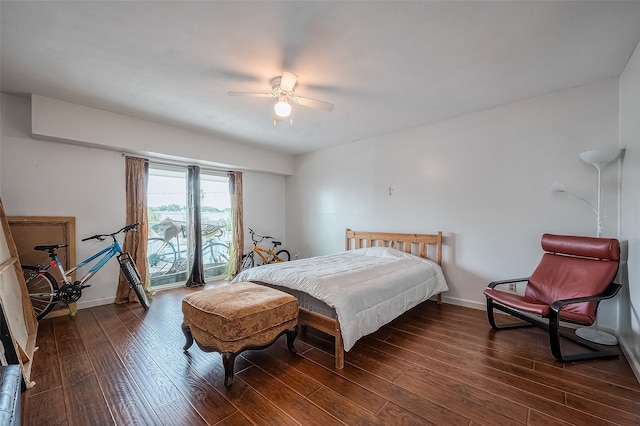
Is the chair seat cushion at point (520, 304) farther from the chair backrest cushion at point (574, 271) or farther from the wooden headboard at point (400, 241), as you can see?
the wooden headboard at point (400, 241)

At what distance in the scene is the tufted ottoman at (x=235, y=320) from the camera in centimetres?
195

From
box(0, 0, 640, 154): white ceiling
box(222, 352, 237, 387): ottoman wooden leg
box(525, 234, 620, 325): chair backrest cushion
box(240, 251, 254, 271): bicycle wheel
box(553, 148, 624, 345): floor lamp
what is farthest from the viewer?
box(240, 251, 254, 271): bicycle wheel

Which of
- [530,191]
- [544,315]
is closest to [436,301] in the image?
[544,315]

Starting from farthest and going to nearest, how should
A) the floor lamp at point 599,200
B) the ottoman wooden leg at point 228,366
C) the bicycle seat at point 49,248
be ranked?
the bicycle seat at point 49,248 → the floor lamp at point 599,200 → the ottoman wooden leg at point 228,366

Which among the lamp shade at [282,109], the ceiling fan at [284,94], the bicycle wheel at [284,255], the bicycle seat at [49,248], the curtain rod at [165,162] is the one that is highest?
the ceiling fan at [284,94]

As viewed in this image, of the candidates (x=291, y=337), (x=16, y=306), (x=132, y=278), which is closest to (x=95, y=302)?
(x=132, y=278)

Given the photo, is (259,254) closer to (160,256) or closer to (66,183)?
(160,256)

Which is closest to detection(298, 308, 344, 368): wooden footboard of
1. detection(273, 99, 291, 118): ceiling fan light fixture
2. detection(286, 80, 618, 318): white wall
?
detection(273, 99, 291, 118): ceiling fan light fixture

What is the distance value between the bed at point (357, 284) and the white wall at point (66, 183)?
2.30 m

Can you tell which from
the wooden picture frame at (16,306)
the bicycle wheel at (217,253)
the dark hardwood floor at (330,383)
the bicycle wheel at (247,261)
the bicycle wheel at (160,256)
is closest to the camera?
the dark hardwood floor at (330,383)

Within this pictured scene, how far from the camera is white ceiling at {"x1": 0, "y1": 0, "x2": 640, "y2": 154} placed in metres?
1.78

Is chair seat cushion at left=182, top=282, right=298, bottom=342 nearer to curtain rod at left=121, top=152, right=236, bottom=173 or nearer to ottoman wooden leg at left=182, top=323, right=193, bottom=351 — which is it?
ottoman wooden leg at left=182, top=323, right=193, bottom=351

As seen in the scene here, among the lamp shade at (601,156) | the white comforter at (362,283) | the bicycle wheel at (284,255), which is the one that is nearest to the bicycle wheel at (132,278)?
the white comforter at (362,283)

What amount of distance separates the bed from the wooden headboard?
0.01 m
